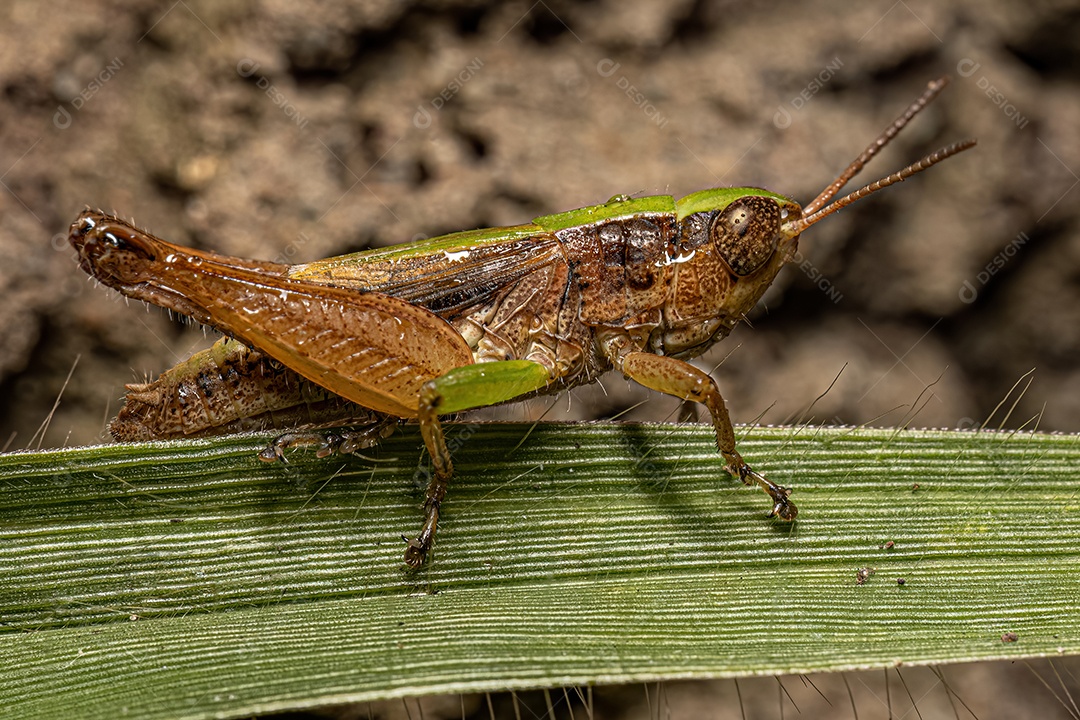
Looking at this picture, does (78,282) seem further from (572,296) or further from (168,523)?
(572,296)

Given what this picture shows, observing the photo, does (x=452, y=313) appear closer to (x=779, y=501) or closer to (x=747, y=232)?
(x=747, y=232)

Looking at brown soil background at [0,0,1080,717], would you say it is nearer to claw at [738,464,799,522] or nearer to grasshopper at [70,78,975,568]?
Result: grasshopper at [70,78,975,568]

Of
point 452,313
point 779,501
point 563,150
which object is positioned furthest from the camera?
point 563,150

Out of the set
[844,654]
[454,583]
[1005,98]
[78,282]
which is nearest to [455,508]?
[454,583]

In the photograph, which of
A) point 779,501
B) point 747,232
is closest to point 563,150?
point 747,232

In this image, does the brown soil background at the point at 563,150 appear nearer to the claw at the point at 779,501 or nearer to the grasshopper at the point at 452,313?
the grasshopper at the point at 452,313

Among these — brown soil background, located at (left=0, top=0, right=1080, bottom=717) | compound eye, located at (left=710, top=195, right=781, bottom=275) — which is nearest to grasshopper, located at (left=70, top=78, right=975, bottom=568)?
compound eye, located at (left=710, top=195, right=781, bottom=275)
